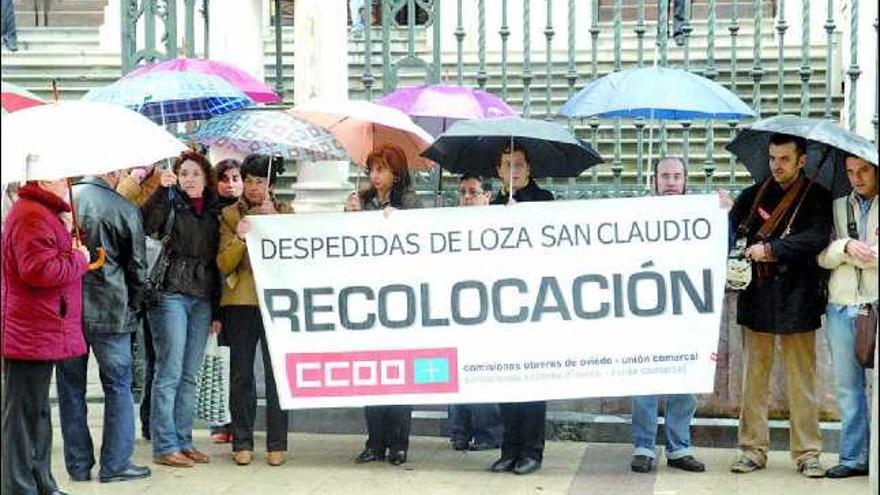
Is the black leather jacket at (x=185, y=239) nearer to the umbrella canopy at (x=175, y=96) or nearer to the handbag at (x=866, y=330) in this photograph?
the umbrella canopy at (x=175, y=96)

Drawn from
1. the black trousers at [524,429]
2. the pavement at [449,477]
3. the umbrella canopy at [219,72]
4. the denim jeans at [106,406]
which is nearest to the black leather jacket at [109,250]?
the denim jeans at [106,406]

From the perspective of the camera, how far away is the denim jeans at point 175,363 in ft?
30.0

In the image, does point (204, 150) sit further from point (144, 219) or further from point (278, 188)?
point (278, 188)

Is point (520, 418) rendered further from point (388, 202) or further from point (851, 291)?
point (851, 291)

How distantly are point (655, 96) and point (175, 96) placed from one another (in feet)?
8.69

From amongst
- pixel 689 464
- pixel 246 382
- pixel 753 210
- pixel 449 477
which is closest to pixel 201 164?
pixel 246 382

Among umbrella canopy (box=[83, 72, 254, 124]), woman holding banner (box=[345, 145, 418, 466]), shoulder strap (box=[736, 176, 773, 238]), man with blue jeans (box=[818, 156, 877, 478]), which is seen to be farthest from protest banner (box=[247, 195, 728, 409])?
umbrella canopy (box=[83, 72, 254, 124])

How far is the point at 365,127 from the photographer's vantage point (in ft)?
32.1

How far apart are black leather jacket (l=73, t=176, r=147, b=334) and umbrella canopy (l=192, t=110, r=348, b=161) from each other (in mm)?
679

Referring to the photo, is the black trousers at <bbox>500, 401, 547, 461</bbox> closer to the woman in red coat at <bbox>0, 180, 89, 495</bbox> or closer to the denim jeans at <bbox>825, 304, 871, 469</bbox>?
the denim jeans at <bbox>825, 304, 871, 469</bbox>

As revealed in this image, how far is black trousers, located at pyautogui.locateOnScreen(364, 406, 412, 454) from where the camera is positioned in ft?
30.5

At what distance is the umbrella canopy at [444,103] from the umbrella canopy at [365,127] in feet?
0.60

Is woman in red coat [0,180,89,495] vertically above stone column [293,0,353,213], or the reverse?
stone column [293,0,353,213]

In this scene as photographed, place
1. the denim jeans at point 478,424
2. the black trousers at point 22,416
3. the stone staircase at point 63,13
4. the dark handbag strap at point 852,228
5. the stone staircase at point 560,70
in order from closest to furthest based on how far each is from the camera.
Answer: the black trousers at point 22,416, the dark handbag strap at point 852,228, the denim jeans at point 478,424, the stone staircase at point 560,70, the stone staircase at point 63,13
